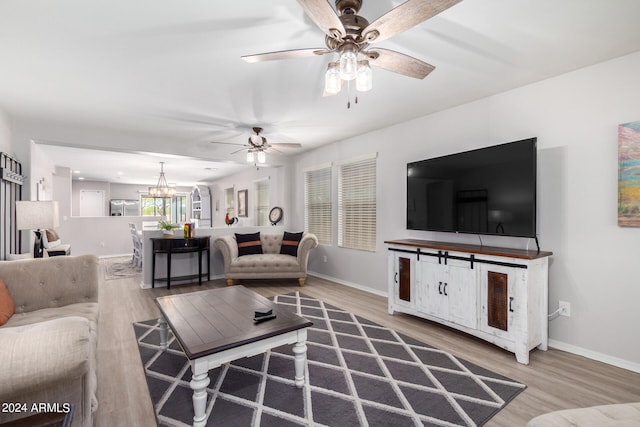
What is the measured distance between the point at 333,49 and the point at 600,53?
229 centimetres

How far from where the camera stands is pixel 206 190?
1111cm

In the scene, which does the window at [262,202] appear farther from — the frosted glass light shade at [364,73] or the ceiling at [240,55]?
Answer: the frosted glass light shade at [364,73]

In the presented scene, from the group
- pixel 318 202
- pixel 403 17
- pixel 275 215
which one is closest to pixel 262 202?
pixel 275 215

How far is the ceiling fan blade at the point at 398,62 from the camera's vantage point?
1.83 metres

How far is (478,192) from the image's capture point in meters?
3.13

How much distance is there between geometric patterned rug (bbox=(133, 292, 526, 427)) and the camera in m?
1.86

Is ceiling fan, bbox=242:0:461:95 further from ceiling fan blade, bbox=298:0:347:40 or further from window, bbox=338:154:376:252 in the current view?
window, bbox=338:154:376:252

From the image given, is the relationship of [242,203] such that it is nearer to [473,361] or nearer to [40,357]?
[473,361]

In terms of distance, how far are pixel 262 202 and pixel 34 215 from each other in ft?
15.8

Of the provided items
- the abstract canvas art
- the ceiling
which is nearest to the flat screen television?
the abstract canvas art

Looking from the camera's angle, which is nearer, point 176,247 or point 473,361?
point 473,361

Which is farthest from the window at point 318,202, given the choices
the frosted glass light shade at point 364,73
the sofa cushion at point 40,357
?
the sofa cushion at point 40,357

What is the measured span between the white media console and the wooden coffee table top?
1.68 meters

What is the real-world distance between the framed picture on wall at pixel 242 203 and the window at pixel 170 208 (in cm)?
430
